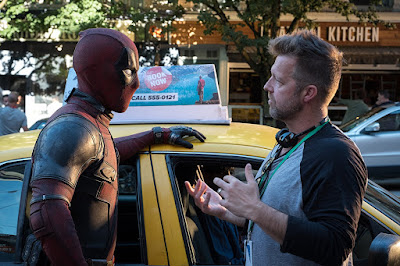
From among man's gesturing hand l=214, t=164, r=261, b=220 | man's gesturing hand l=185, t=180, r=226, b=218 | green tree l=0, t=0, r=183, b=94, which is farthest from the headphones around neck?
green tree l=0, t=0, r=183, b=94

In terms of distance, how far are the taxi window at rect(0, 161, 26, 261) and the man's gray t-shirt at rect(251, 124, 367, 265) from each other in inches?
51.0

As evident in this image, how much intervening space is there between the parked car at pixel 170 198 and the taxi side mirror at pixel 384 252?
0.63 m

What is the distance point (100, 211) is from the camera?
237cm

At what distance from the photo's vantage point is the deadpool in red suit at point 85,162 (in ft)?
7.02

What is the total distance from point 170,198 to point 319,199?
102cm

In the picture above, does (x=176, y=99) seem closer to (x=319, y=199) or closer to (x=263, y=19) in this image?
(x=319, y=199)

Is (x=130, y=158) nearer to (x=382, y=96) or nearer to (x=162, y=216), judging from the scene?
(x=162, y=216)

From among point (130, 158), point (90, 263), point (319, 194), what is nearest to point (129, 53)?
point (130, 158)

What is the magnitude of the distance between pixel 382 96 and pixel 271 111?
10411 mm

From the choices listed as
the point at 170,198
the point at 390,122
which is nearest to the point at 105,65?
the point at 170,198

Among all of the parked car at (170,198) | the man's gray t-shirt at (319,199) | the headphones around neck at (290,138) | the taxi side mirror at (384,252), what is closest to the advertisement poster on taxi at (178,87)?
the parked car at (170,198)

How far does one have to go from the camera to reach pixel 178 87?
11.8 ft

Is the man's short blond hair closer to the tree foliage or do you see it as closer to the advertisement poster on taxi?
the advertisement poster on taxi

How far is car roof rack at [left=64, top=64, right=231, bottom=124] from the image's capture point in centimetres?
348
